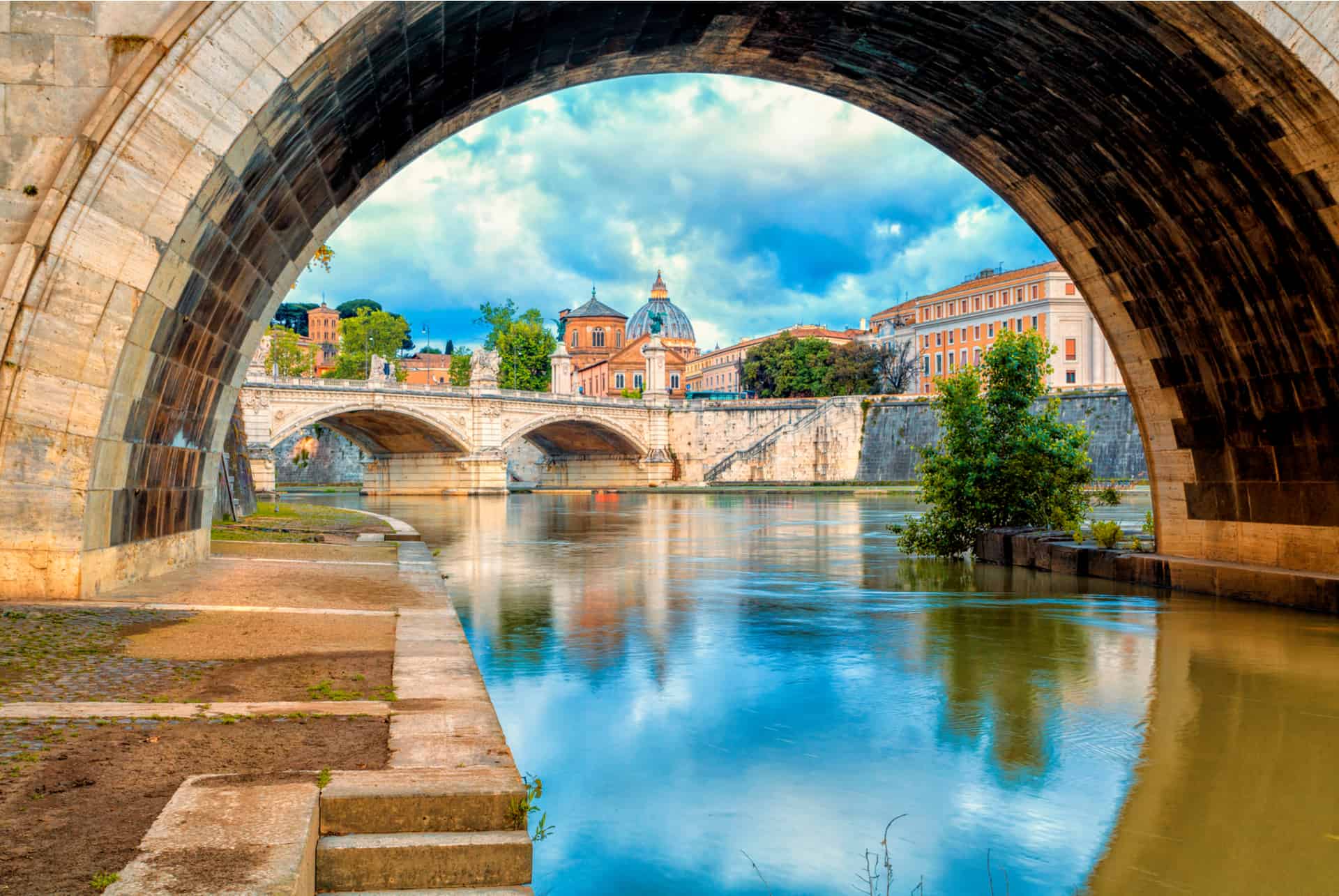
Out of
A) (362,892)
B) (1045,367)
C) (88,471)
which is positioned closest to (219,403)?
(88,471)

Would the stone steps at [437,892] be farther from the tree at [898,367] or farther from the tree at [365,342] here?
the tree at [365,342]

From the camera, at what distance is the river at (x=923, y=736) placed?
520 cm

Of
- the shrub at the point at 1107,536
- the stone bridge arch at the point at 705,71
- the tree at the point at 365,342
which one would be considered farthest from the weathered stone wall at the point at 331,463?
the stone bridge arch at the point at 705,71

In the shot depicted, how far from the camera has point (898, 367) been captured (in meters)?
104

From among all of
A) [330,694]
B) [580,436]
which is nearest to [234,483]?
[330,694]

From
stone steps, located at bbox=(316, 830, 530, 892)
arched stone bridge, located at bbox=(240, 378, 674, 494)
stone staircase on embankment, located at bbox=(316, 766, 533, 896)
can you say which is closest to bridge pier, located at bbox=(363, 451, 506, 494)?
arched stone bridge, located at bbox=(240, 378, 674, 494)

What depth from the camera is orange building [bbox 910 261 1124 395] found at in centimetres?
8475

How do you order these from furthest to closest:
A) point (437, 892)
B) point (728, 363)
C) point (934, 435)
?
1. point (728, 363)
2. point (934, 435)
3. point (437, 892)

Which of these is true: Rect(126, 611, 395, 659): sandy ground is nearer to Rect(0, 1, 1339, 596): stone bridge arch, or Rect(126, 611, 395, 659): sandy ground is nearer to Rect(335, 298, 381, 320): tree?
Rect(0, 1, 1339, 596): stone bridge arch

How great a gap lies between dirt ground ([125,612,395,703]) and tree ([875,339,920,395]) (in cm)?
9169

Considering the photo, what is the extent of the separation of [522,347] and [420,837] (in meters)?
87.6

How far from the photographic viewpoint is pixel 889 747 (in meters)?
7.09

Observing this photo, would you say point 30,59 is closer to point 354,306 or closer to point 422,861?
point 422,861

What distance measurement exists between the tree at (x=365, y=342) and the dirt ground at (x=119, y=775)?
96129 mm
